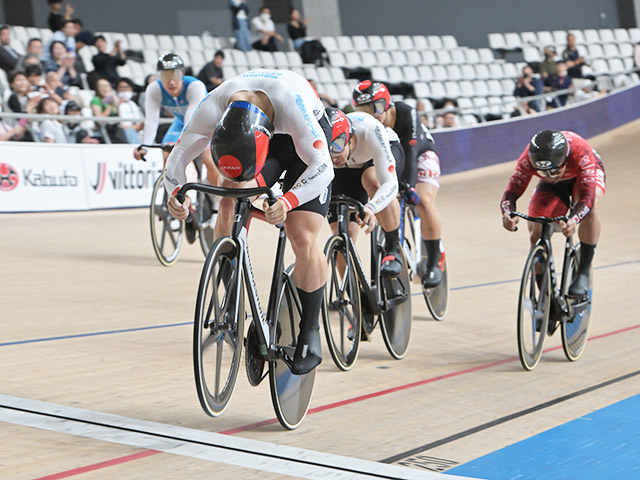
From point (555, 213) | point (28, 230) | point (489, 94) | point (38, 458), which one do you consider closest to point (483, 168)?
point (489, 94)

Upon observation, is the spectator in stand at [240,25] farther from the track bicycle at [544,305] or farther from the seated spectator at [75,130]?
the track bicycle at [544,305]

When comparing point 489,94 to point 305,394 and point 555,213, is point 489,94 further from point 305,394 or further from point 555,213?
point 305,394

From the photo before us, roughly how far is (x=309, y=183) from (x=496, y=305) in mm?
3335

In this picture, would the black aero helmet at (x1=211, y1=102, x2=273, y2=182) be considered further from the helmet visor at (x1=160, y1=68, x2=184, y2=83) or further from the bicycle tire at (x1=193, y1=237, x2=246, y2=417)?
the helmet visor at (x1=160, y1=68, x2=184, y2=83)

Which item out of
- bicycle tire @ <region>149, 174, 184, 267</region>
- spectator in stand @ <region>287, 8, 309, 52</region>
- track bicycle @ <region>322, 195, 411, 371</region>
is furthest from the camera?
spectator in stand @ <region>287, 8, 309, 52</region>

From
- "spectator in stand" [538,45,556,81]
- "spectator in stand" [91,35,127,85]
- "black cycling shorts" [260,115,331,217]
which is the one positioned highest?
"spectator in stand" [91,35,127,85]

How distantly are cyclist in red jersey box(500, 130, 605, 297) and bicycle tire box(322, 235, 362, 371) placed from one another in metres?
0.81

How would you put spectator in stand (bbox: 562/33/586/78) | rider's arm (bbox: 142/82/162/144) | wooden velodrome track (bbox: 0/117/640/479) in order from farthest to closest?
spectator in stand (bbox: 562/33/586/78)
rider's arm (bbox: 142/82/162/144)
wooden velodrome track (bbox: 0/117/640/479)

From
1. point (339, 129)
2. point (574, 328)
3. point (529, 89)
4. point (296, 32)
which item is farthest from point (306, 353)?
point (529, 89)

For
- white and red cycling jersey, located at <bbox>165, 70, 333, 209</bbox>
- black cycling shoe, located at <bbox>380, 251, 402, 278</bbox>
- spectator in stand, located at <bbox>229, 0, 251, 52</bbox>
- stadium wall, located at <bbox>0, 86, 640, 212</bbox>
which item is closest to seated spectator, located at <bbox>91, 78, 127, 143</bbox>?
stadium wall, located at <bbox>0, 86, 640, 212</bbox>

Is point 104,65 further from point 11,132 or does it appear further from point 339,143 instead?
point 339,143

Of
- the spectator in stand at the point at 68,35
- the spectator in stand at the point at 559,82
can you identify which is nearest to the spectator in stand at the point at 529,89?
the spectator in stand at the point at 559,82

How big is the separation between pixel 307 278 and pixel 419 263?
8.56 feet

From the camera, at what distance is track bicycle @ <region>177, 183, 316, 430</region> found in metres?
2.83
